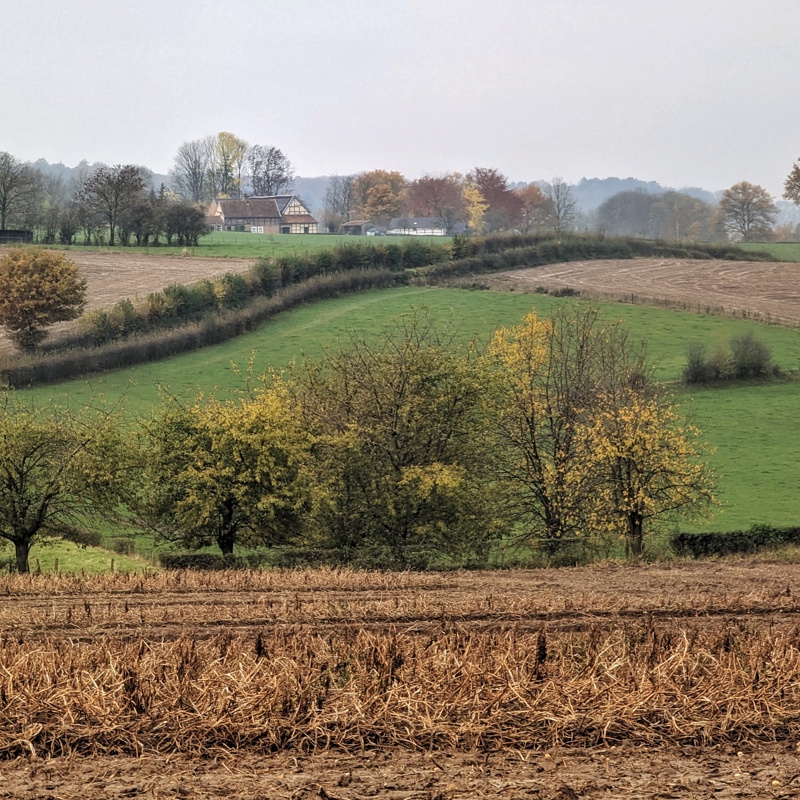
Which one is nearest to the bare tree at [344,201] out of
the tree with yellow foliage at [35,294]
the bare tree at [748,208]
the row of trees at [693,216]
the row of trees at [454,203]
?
the row of trees at [454,203]

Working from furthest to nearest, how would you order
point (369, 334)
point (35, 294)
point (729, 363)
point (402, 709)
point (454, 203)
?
point (454, 203) < point (369, 334) < point (35, 294) < point (729, 363) < point (402, 709)

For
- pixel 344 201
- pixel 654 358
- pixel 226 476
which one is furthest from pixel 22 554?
pixel 344 201

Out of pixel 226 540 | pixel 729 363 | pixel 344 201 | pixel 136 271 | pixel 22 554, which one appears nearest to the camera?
pixel 22 554

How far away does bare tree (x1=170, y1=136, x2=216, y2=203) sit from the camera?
144 metres

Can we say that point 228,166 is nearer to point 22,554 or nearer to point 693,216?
point 693,216

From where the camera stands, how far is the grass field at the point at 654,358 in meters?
38.0

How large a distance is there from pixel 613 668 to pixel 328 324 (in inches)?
1983

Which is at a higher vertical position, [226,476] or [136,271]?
[136,271]

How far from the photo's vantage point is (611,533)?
29.7 metres

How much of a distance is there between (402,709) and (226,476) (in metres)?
16.6

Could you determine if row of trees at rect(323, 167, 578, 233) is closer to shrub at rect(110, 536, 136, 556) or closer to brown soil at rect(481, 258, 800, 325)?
brown soil at rect(481, 258, 800, 325)

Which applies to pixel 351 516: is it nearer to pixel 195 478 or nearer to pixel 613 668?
pixel 195 478

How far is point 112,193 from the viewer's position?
80.6 meters

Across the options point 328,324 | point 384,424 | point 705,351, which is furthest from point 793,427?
point 328,324
